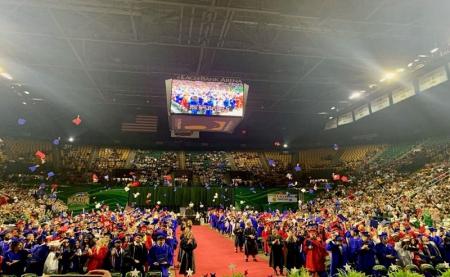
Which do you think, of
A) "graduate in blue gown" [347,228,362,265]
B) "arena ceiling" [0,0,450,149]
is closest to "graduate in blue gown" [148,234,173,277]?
"graduate in blue gown" [347,228,362,265]

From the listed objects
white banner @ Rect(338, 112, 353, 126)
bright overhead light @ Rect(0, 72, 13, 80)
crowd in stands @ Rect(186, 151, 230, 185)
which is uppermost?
white banner @ Rect(338, 112, 353, 126)

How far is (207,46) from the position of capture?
16.0 metres

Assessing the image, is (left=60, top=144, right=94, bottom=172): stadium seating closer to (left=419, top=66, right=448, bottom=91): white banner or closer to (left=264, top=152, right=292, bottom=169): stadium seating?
(left=264, top=152, right=292, bottom=169): stadium seating

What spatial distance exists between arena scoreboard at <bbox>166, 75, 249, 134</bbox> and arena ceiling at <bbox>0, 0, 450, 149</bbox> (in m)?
1.75

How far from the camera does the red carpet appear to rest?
12.4 meters

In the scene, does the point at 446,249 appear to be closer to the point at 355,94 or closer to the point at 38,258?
the point at 38,258

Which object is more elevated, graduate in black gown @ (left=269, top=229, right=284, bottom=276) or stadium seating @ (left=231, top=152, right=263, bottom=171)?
stadium seating @ (left=231, top=152, right=263, bottom=171)

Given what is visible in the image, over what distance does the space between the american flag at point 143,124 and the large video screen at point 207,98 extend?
16.6m

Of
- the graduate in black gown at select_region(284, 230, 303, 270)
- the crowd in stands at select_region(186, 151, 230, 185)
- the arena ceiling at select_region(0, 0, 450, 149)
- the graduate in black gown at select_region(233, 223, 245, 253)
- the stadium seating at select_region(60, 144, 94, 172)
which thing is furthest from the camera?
the crowd in stands at select_region(186, 151, 230, 185)

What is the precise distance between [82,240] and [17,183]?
79.8 feet

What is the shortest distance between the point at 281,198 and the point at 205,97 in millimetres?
22241

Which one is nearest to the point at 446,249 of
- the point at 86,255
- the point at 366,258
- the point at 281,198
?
the point at 366,258

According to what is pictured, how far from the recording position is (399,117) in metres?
31.5

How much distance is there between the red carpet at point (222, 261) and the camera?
1241cm
